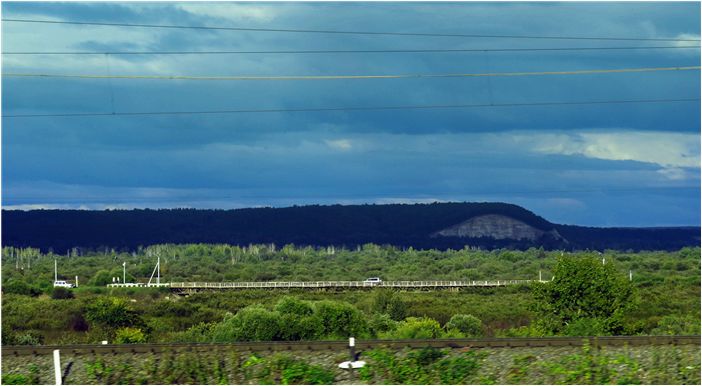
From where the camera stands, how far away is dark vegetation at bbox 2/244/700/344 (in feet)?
116

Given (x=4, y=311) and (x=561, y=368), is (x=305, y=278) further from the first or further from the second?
(x=561, y=368)

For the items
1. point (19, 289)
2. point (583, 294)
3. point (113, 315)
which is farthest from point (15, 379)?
point (19, 289)

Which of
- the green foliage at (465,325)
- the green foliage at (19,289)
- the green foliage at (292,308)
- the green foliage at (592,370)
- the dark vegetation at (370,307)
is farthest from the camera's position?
the green foliage at (19,289)

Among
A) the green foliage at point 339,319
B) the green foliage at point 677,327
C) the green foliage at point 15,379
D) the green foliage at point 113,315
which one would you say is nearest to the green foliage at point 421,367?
the green foliage at point 15,379

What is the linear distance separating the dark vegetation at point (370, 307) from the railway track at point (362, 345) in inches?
260

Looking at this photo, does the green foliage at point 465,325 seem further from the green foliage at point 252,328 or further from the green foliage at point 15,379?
the green foliage at point 15,379

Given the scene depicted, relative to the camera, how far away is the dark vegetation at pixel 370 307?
35.3m

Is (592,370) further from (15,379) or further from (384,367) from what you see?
(15,379)

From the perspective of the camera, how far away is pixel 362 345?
60.7ft

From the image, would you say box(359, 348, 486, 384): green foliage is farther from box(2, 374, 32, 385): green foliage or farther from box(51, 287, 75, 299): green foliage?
box(51, 287, 75, 299): green foliage

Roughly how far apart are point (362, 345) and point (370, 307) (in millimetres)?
51166

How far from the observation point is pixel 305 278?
5320 inches

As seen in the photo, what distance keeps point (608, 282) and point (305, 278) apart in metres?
91.6

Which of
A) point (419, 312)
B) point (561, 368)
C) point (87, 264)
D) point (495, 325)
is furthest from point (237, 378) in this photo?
point (87, 264)
